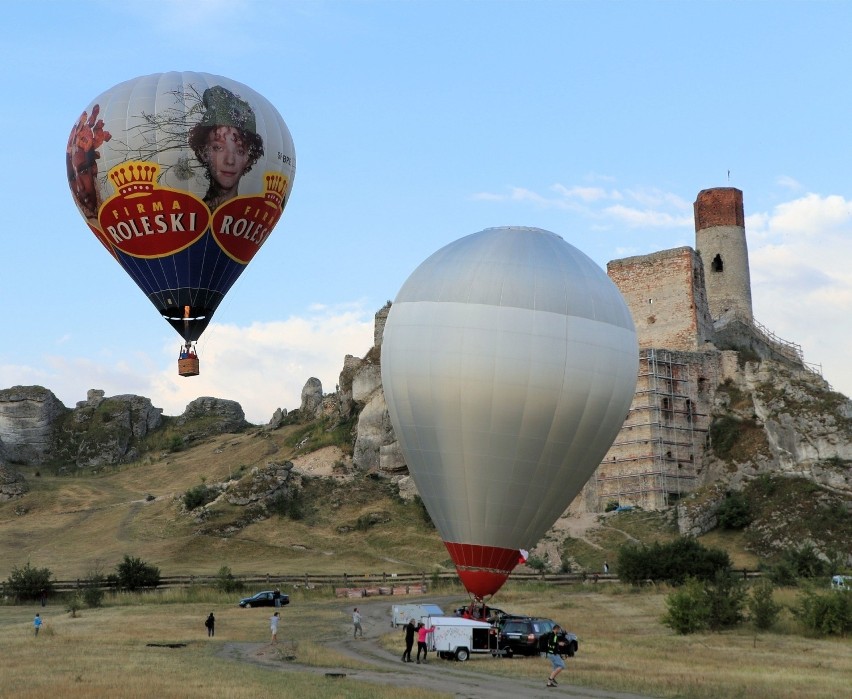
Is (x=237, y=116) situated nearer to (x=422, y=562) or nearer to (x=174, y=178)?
(x=174, y=178)

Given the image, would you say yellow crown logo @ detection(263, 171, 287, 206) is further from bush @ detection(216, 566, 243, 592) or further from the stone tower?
the stone tower

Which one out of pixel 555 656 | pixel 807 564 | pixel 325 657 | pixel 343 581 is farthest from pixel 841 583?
pixel 343 581

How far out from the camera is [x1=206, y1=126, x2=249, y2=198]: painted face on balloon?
159ft

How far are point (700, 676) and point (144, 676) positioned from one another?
14032mm

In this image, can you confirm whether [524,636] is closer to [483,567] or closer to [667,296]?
[483,567]

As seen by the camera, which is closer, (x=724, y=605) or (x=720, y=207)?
(x=724, y=605)

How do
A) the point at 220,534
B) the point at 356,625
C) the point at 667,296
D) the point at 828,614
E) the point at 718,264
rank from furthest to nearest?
the point at 718,264, the point at 667,296, the point at 220,534, the point at 356,625, the point at 828,614

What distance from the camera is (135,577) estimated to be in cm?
6016

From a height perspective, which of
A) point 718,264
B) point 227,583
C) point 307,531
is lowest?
point 227,583

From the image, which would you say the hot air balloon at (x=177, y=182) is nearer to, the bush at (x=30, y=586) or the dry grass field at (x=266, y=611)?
the dry grass field at (x=266, y=611)

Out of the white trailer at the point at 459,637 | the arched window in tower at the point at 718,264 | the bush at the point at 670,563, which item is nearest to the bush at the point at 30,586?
the bush at the point at 670,563

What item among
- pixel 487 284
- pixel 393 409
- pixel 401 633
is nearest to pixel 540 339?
pixel 487 284

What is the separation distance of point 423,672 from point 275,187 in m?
24.7

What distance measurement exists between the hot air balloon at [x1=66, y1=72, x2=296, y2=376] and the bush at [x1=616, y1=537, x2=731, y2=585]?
24.2m
